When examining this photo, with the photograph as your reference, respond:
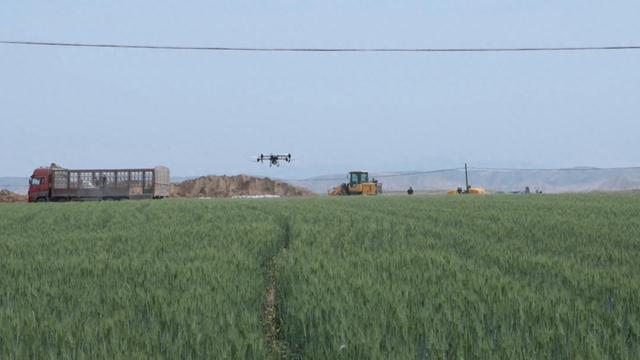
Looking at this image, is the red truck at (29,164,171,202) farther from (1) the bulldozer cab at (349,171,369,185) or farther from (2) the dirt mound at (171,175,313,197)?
(2) the dirt mound at (171,175,313,197)

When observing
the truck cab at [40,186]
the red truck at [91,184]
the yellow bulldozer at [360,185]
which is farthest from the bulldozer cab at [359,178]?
the truck cab at [40,186]

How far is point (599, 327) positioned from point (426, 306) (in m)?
1.31

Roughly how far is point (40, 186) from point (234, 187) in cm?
4574

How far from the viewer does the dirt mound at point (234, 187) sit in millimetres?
87688

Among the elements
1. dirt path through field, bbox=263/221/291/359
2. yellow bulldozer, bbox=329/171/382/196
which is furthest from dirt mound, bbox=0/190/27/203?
dirt path through field, bbox=263/221/291/359

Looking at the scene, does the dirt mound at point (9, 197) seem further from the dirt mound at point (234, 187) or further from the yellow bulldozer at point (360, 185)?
the yellow bulldozer at point (360, 185)

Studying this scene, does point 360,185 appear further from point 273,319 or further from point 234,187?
point 273,319

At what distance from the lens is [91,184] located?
45.6 m

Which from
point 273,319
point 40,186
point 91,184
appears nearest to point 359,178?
point 91,184

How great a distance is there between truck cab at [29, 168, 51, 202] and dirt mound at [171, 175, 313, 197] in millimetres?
41268

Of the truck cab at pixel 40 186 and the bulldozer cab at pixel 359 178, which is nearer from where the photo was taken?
the truck cab at pixel 40 186

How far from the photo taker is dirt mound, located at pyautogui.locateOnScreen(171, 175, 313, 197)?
3452 inches

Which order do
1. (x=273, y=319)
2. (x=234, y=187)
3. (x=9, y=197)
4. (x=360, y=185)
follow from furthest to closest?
(x=234, y=187), (x=9, y=197), (x=360, y=185), (x=273, y=319)

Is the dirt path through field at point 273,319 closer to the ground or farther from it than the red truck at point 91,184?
closer to the ground
